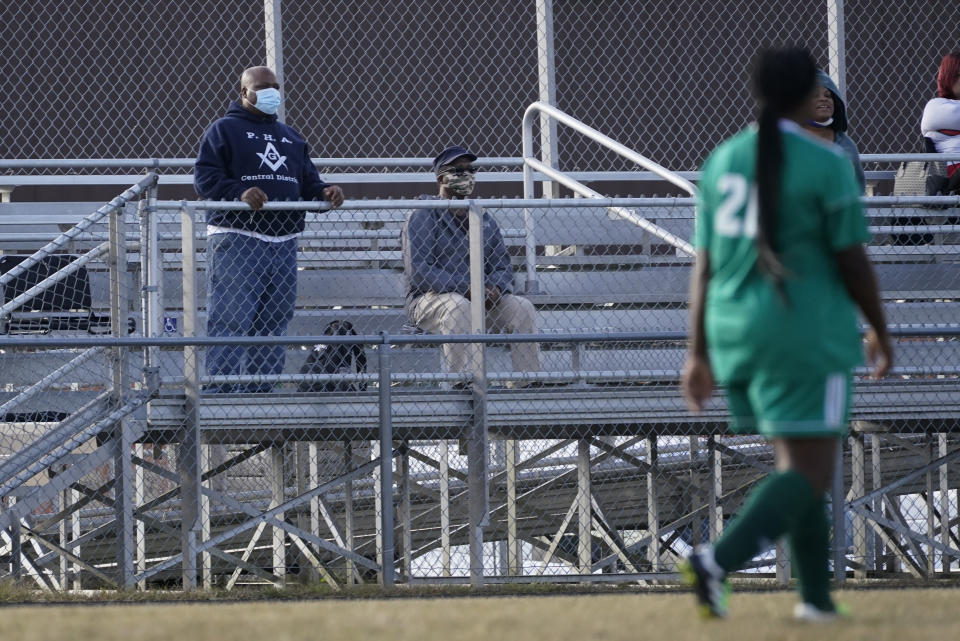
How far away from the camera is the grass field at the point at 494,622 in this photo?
3539mm

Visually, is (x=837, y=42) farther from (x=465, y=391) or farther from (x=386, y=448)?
(x=386, y=448)

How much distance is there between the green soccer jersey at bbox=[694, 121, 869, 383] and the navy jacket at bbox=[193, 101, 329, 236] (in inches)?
176

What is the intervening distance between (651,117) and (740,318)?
10504mm

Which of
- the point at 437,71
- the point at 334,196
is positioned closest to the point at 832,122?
the point at 334,196

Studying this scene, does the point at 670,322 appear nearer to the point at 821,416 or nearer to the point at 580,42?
the point at 821,416

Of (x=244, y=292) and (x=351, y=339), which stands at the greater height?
(x=244, y=292)

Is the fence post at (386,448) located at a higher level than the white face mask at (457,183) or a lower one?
lower

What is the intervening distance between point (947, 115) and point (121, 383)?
5558 mm

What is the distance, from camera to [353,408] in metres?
8.05

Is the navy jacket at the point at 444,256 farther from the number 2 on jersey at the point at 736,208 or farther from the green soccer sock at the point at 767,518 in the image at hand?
the green soccer sock at the point at 767,518

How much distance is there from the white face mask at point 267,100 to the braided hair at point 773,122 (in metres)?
4.66

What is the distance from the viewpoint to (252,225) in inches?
306

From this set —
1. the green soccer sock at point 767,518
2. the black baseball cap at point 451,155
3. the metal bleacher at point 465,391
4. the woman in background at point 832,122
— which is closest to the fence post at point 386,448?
the metal bleacher at point 465,391

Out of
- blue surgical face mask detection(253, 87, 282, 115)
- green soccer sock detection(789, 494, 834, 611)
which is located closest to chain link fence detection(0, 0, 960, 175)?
blue surgical face mask detection(253, 87, 282, 115)
